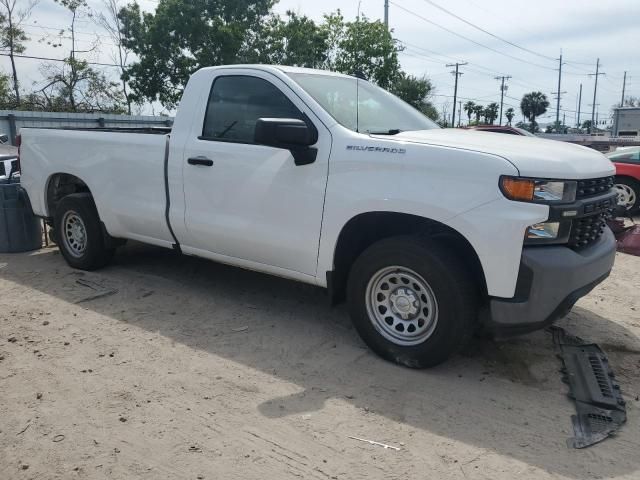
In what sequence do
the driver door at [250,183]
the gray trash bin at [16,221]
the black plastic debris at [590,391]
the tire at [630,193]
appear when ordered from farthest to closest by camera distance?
the tire at [630,193] → the gray trash bin at [16,221] → the driver door at [250,183] → the black plastic debris at [590,391]

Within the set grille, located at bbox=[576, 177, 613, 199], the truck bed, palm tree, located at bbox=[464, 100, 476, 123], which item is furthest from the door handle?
palm tree, located at bbox=[464, 100, 476, 123]

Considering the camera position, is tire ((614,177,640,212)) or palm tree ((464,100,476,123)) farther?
palm tree ((464,100,476,123))

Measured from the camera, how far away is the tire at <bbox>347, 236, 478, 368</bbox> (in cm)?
353

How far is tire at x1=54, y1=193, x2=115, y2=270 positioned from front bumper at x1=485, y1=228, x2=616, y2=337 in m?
4.10

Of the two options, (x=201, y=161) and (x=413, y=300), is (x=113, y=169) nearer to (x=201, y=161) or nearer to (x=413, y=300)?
(x=201, y=161)

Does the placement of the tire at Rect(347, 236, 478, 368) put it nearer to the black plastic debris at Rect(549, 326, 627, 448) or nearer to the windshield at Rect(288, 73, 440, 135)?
the black plastic debris at Rect(549, 326, 627, 448)

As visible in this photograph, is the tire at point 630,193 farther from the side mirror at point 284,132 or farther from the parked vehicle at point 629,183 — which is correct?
the side mirror at point 284,132

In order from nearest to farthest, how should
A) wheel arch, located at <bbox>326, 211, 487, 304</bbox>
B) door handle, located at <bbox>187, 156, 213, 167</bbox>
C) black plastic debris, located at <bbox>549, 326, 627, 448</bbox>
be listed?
1. black plastic debris, located at <bbox>549, 326, 627, 448</bbox>
2. wheel arch, located at <bbox>326, 211, 487, 304</bbox>
3. door handle, located at <bbox>187, 156, 213, 167</bbox>

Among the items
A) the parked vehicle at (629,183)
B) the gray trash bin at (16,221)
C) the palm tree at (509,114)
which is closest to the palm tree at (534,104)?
the palm tree at (509,114)

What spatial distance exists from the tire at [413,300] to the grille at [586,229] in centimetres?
65

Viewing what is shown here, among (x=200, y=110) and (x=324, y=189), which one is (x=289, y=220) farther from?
(x=200, y=110)

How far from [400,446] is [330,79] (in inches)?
117

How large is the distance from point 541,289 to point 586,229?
61 centimetres

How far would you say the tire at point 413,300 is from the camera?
3.53 metres
